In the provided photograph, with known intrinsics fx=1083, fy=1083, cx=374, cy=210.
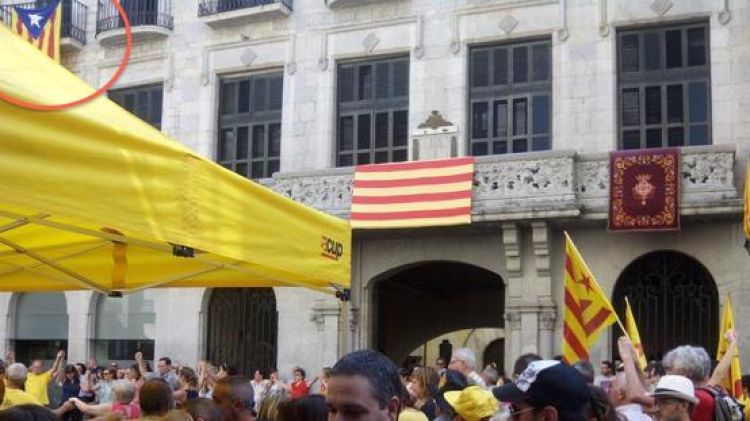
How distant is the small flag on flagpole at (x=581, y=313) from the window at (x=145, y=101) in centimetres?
1585

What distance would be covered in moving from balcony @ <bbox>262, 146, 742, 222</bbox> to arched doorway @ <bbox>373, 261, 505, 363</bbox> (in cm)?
670

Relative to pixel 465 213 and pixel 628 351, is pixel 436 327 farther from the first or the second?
pixel 628 351

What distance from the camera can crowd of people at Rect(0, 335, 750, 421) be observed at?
129 inches

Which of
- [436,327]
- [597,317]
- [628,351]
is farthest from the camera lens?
[436,327]

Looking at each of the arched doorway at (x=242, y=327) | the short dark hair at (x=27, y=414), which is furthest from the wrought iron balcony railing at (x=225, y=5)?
the short dark hair at (x=27, y=414)

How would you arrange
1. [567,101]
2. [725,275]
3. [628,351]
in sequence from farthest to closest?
1. [567,101]
2. [725,275]
3. [628,351]

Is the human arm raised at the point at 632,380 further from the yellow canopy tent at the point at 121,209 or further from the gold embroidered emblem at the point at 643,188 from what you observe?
the gold embroidered emblem at the point at 643,188

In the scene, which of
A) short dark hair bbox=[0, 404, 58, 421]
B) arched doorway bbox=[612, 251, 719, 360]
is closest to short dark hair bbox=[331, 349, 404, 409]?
short dark hair bbox=[0, 404, 58, 421]

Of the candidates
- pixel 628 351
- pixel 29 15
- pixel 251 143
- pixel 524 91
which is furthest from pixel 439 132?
pixel 628 351

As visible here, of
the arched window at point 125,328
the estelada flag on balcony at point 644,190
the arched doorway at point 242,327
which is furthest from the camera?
the arched window at point 125,328

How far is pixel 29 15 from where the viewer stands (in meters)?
8.70

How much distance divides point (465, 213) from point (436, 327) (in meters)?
8.94

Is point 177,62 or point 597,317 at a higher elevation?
point 177,62

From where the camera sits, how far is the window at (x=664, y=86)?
19812 millimetres
